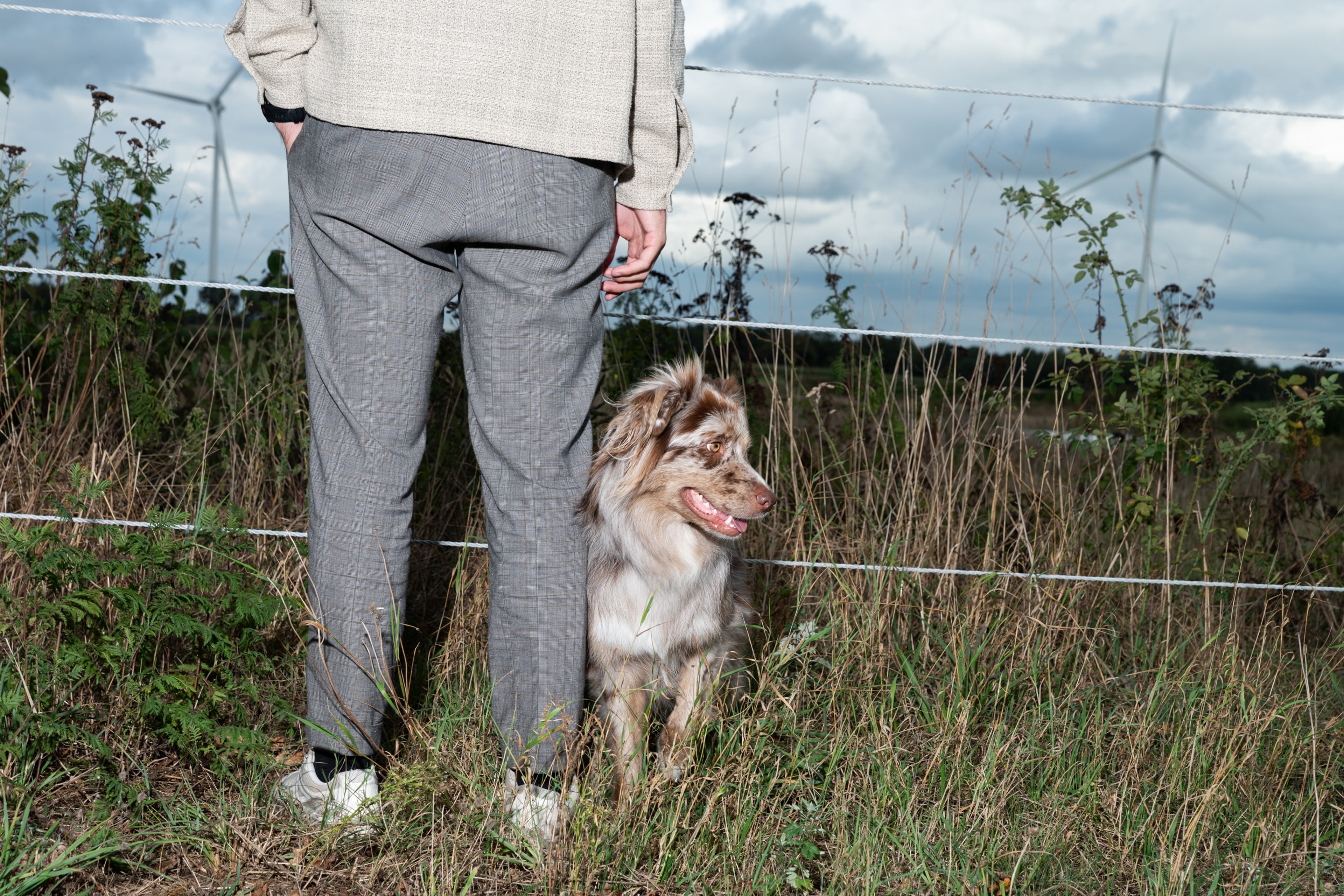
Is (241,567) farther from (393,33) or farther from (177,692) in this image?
(393,33)

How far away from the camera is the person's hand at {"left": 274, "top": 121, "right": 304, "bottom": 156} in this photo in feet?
6.52

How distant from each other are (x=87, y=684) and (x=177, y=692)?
23cm

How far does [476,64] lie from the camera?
1790mm

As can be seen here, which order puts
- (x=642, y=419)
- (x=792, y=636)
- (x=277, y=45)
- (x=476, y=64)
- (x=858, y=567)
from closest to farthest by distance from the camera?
(x=476, y=64), (x=277, y=45), (x=642, y=419), (x=792, y=636), (x=858, y=567)

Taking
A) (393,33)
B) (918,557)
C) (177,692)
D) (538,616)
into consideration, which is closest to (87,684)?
(177,692)

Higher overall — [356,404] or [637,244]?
[637,244]

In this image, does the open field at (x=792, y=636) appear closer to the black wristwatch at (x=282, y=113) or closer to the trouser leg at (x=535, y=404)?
the trouser leg at (x=535, y=404)

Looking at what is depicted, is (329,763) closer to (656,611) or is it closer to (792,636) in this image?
(656,611)

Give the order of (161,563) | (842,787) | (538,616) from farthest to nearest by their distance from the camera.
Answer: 1. (161,563)
2. (842,787)
3. (538,616)

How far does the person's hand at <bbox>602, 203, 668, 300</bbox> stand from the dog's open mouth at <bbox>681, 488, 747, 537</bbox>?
52 centimetres

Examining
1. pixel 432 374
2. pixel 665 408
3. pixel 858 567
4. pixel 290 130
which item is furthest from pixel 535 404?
pixel 858 567

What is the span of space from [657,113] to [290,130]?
74cm

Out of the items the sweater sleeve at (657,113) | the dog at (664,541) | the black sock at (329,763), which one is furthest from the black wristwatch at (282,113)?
the black sock at (329,763)

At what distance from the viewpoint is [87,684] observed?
2.40 metres
